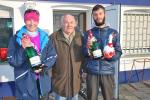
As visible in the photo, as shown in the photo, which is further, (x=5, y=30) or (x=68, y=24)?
(x=5, y=30)

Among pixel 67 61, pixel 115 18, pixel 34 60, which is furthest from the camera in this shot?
pixel 115 18

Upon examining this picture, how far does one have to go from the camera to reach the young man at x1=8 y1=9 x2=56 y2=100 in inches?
119

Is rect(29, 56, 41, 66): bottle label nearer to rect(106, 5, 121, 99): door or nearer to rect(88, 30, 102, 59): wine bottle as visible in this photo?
rect(88, 30, 102, 59): wine bottle

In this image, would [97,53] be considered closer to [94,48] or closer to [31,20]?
[94,48]

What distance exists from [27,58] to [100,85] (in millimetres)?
1238

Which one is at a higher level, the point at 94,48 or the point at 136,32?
the point at 136,32

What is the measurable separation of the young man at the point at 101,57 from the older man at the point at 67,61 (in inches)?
6.1

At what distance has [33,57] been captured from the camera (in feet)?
9.71

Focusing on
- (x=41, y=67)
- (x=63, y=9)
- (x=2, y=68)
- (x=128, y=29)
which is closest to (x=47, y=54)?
(x=41, y=67)

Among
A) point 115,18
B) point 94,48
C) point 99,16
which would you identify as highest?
point 115,18

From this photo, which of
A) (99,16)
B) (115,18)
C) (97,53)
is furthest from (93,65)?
(115,18)

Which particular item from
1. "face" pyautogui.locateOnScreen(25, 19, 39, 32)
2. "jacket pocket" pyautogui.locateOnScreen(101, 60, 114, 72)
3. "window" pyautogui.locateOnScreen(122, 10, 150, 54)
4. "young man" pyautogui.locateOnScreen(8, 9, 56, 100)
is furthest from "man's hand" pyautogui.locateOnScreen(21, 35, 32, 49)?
"window" pyautogui.locateOnScreen(122, 10, 150, 54)

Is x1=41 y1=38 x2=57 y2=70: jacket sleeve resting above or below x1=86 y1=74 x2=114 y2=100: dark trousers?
above

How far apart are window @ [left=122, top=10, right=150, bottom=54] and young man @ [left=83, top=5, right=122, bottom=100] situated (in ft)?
12.7
